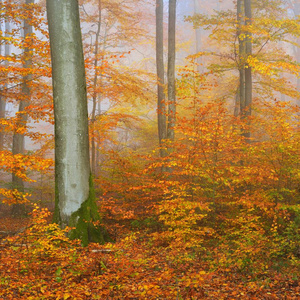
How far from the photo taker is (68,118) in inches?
220

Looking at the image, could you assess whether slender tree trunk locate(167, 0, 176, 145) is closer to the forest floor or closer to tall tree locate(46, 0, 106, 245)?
tall tree locate(46, 0, 106, 245)

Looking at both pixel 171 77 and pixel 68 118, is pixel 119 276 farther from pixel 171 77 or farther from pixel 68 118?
pixel 171 77

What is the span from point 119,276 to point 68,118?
301 cm

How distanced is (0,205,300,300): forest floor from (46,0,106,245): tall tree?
556 mm

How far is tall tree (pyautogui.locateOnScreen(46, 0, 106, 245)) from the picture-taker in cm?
556

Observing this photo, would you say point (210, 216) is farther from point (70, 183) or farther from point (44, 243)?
point (44, 243)

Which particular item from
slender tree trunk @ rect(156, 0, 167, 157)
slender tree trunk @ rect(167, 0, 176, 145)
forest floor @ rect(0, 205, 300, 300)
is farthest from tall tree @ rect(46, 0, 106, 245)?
slender tree trunk @ rect(156, 0, 167, 157)

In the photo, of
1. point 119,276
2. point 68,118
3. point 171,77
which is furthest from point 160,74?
point 119,276

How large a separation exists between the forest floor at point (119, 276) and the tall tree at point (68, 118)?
1.82 ft

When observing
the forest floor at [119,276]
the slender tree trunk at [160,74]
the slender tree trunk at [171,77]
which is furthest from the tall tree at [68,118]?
the slender tree trunk at [160,74]

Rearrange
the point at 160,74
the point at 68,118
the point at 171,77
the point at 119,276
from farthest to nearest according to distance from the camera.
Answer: the point at 160,74 < the point at 171,77 < the point at 68,118 < the point at 119,276

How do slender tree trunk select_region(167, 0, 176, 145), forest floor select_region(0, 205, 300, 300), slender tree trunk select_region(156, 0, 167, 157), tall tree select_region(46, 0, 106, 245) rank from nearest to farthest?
forest floor select_region(0, 205, 300, 300) → tall tree select_region(46, 0, 106, 245) → slender tree trunk select_region(167, 0, 176, 145) → slender tree trunk select_region(156, 0, 167, 157)

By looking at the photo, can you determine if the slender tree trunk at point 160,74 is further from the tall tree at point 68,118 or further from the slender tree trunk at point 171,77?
the tall tree at point 68,118

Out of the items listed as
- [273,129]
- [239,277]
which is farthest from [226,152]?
[239,277]
